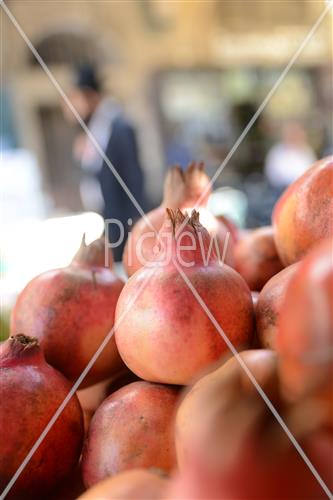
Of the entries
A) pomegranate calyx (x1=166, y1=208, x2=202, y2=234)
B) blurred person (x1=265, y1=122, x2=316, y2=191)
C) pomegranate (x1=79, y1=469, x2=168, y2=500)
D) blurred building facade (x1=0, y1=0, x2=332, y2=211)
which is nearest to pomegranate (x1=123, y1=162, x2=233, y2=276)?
pomegranate calyx (x1=166, y1=208, x2=202, y2=234)

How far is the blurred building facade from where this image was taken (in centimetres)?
734

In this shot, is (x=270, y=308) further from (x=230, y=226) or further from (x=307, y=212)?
(x=230, y=226)

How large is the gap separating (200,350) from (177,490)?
240 millimetres

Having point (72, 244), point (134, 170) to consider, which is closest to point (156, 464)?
point (72, 244)

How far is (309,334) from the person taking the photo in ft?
1.01

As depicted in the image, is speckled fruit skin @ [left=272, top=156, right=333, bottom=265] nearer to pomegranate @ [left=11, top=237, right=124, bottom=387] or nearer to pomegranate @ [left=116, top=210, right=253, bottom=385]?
pomegranate @ [left=116, top=210, right=253, bottom=385]

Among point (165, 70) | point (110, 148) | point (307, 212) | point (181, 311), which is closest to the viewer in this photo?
point (181, 311)

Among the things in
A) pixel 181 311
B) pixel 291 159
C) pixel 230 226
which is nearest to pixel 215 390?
pixel 181 311

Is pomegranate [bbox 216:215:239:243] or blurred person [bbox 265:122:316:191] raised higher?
pomegranate [bbox 216:215:239:243]

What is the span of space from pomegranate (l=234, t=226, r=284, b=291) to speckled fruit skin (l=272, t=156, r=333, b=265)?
84mm

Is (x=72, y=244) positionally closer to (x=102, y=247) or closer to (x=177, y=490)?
(x=102, y=247)

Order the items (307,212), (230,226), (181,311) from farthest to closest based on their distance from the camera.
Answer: (230,226) < (307,212) < (181,311)

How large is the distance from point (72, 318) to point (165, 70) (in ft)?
26.0

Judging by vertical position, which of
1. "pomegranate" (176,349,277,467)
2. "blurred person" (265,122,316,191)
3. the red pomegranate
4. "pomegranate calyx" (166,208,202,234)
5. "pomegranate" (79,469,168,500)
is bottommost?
"blurred person" (265,122,316,191)
